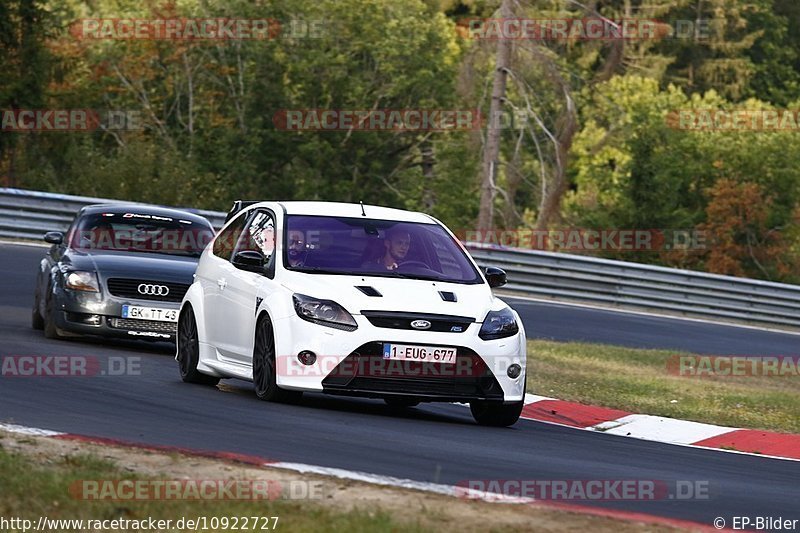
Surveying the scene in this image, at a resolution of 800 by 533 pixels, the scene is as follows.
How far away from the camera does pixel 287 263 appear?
477 inches

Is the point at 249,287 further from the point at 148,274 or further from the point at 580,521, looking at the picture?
the point at 580,521

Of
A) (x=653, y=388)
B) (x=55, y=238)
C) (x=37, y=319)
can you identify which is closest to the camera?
(x=55, y=238)

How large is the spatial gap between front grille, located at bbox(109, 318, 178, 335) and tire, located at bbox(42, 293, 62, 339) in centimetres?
69

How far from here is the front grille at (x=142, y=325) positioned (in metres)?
15.7

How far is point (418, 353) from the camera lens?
37.3 feet

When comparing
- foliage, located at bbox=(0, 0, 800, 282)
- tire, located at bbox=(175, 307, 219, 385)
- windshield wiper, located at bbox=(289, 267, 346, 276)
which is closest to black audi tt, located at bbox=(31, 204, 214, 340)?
tire, located at bbox=(175, 307, 219, 385)

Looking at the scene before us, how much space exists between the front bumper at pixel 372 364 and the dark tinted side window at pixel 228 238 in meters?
1.80

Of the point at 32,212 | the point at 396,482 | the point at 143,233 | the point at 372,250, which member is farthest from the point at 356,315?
the point at 32,212

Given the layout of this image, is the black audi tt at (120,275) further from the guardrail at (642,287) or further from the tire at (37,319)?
the guardrail at (642,287)

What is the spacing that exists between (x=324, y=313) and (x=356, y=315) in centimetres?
24

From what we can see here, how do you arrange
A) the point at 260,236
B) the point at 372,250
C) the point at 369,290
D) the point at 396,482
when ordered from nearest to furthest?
1. the point at 396,482
2. the point at 369,290
3. the point at 372,250
4. the point at 260,236

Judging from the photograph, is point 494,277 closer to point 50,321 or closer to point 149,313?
point 149,313

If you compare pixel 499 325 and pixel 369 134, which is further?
pixel 369 134

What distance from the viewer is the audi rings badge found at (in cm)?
1578
